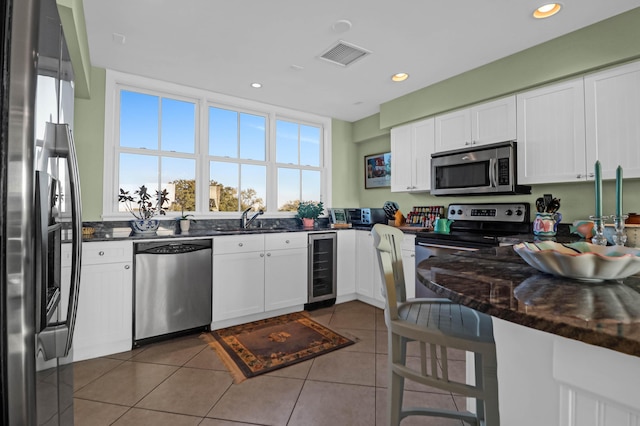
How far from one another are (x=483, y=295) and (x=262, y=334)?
8.34 feet

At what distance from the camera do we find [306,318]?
11.0ft

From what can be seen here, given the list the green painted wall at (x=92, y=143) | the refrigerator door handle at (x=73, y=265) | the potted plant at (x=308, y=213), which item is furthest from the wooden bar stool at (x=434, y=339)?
the green painted wall at (x=92, y=143)

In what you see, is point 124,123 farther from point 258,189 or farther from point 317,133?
point 317,133

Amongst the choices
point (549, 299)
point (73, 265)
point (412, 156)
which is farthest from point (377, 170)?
point (73, 265)

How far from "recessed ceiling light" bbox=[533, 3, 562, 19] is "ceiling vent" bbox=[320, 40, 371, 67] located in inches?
47.8

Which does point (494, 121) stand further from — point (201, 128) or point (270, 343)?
point (201, 128)

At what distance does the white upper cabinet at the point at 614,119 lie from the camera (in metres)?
2.17

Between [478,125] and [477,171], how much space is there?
458 mm

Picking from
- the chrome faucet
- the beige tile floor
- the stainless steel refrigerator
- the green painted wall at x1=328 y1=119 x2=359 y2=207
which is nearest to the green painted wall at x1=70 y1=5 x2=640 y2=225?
the green painted wall at x1=328 y1=119 x2=359 y2=207

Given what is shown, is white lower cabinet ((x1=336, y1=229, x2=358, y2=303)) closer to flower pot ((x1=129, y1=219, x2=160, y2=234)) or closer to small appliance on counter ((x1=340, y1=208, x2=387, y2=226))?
small appliance on counter ((x1=340, y1=208, x2=387, y2=226))

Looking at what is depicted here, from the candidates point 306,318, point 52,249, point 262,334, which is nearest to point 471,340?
point 52,249

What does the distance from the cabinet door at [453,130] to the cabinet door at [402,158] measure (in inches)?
15.3

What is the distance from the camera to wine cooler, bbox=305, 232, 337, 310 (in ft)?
12.0

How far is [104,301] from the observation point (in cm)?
248
